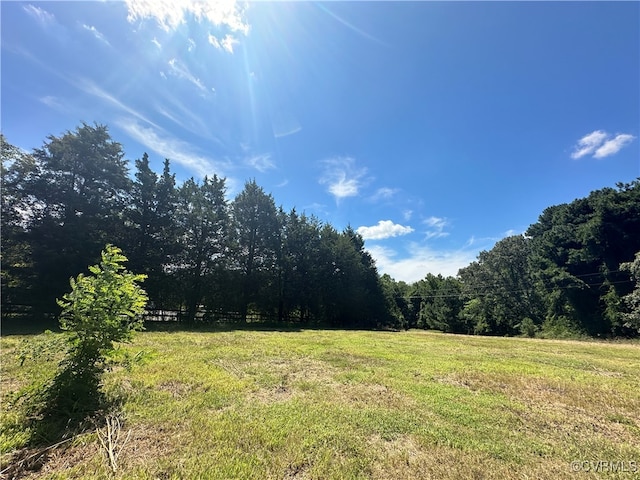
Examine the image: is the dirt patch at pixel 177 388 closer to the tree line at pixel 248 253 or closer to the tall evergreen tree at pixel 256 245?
the tree line at pixel 248 253

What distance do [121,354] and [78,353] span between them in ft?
1.72

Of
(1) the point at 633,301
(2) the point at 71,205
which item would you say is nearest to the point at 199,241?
(2) the point at 71,205

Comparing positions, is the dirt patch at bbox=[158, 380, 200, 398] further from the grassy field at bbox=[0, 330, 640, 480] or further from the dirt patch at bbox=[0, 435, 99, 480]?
the dirt patch at bbox=[0, 435, 99, 480]

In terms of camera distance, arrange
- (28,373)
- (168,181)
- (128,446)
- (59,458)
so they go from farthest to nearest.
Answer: (168,181) → (28,373) → (128,446) → (59,458)

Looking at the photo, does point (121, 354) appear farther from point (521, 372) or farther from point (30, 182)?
point (30, 182)

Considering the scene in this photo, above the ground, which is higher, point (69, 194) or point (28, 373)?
point (69, 194)

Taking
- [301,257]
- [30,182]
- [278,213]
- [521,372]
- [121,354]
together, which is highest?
[278,213]

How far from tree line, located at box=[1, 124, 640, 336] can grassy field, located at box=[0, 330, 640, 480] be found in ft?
38.8

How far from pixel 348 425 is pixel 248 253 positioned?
883 inches

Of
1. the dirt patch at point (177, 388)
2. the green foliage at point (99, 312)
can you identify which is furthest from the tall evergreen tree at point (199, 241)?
the green foliage at point (99, 312)

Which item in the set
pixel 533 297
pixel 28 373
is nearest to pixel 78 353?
pixel 28 373

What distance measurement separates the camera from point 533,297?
102 ft

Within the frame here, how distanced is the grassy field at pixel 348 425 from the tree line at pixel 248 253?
38.8ft

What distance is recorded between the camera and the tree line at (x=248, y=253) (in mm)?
14891
